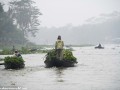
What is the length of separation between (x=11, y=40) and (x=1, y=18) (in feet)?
28.3

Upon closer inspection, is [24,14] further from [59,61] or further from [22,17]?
[59,61]

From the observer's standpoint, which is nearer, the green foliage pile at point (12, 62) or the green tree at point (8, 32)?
the green foliage pile at point (12, 62)

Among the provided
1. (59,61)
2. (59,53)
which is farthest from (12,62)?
(59,53)

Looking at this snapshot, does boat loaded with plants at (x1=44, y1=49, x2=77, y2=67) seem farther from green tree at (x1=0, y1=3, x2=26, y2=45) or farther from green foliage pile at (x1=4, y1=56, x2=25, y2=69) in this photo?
green tree at (x1=0, y1=3, x2=26, y2=45)

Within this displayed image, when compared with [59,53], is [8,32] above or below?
above

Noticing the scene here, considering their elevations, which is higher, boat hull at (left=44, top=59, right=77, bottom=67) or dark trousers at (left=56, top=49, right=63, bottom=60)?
dark trousers at (left=56, top=49, right=63, bottom=60)

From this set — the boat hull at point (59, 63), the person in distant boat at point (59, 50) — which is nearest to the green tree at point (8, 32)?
the boat hull at point (59, 63)

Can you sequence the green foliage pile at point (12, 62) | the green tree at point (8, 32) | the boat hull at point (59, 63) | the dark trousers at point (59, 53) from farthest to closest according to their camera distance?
the green tree at point (8, 32) → the dark trousers at point (59, 53) → the boat hull at point (59, 63) → the green foliage pile at point (12, 62)

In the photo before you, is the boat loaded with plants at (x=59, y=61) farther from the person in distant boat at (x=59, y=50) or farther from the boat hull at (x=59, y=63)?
the person in distant boat at (x=59, y=50)

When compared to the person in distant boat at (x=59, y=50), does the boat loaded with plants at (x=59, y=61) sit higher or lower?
Answer: lower

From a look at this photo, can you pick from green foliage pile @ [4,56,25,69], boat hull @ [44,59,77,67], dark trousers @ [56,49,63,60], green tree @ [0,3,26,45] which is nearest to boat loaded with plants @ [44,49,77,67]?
boat hull @ [44,59,77,67]

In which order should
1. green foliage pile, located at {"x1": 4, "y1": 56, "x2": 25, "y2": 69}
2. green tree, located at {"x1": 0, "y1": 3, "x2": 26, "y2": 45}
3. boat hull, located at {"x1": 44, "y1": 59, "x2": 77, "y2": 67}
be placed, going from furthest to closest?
green tree, located at {"x1": 0, "y1": 3, "x2": 26, "y2": 45} < boat hull, located at {"x1": 44, "y1": 59, "x2": 77, "y2": 67} < green foliage pile, located at {"x1": 4, "y1": 56, "x2": 25, "y2": 69}

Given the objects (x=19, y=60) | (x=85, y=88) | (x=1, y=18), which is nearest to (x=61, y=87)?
(x=85, y=88)

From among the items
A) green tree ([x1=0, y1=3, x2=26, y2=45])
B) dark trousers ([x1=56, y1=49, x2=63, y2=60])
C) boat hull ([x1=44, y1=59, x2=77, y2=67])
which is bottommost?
boat hull ([x1=44, y1=59, x2=77, y2=67])
